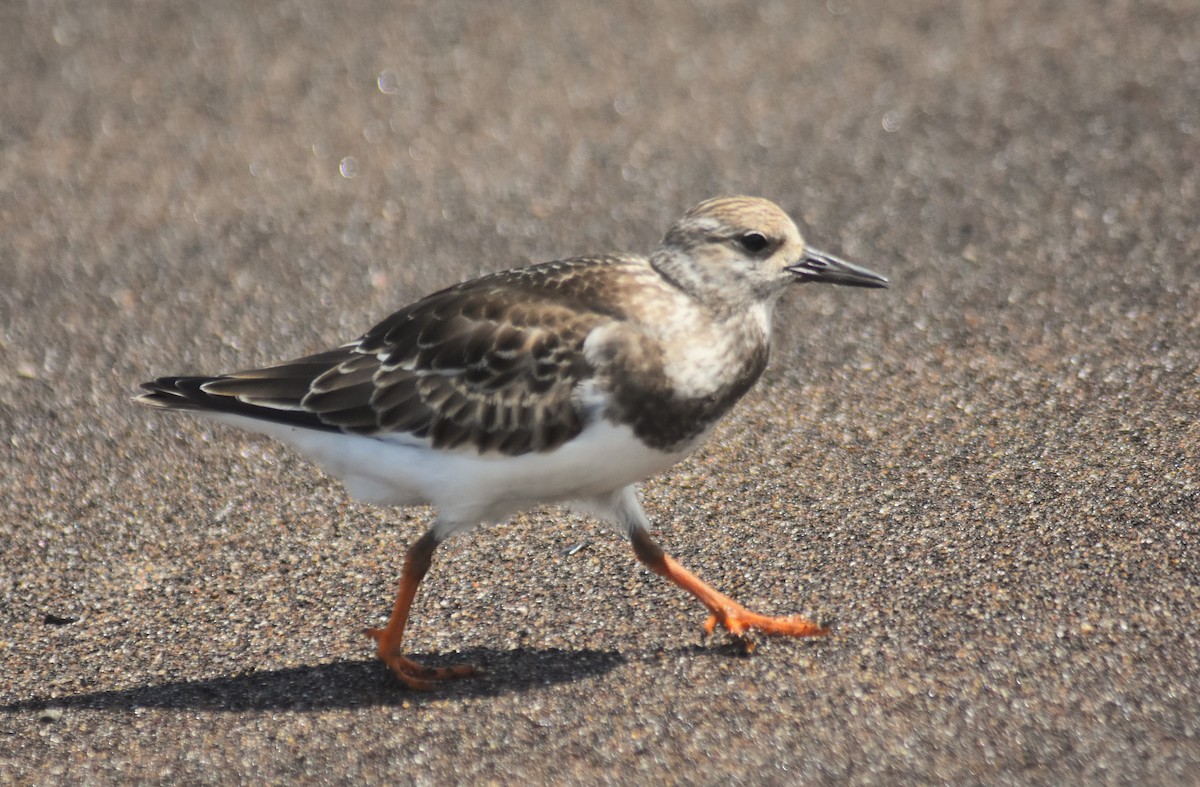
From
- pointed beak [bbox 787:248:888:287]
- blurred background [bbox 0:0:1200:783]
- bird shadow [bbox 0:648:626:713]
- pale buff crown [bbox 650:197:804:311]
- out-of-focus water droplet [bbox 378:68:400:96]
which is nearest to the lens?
blurred background [bbox 0:0:1200:783]

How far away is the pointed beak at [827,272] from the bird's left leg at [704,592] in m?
0.98

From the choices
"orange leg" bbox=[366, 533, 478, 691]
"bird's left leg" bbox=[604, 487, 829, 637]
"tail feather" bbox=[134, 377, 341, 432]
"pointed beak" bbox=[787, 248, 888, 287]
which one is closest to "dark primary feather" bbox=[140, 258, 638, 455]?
"tail feather" bbox=[134, 377, 341, 432]

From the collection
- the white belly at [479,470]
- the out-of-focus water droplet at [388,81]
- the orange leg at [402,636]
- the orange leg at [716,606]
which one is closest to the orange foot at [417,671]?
the orange leg at [402,636]

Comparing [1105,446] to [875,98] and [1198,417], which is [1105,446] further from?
[875,98]

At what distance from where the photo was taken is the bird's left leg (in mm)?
4696

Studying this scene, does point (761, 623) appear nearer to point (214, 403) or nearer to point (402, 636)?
point (402, 636)

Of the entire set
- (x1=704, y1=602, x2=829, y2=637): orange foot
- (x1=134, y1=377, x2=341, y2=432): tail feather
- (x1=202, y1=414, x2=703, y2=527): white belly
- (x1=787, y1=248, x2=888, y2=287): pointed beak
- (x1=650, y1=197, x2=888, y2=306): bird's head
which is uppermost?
(x1=650, y1=197, x2=888, y2=306): bird's head

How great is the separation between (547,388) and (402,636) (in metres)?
1.03

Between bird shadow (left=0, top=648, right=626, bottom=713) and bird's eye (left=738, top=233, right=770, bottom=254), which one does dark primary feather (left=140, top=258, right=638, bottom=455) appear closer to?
bird's eye (left=738, top=233, right=770, bottom=254)

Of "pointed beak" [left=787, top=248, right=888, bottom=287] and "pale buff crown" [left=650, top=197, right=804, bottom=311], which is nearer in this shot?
"pale buff crown" [left=650, top=197, right=804, bottom=311]

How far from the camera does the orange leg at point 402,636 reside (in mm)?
4688

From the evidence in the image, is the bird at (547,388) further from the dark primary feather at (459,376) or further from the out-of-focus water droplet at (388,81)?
the out-of-focus water droplet at (388,81)

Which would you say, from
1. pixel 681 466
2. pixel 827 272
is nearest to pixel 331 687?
pixel 681 466

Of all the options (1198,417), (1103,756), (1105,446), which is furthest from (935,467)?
(1103,756)
